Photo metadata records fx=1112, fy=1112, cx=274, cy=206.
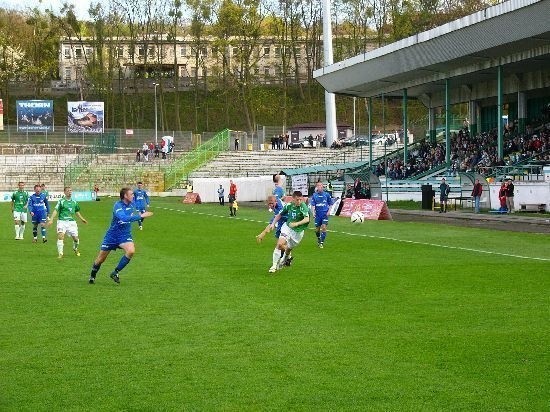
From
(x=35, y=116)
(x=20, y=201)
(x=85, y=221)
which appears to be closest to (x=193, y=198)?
(x=35, y=116)

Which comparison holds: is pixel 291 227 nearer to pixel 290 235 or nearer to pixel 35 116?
pixel 290 235

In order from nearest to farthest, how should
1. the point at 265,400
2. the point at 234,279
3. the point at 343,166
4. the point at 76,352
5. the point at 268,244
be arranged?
the point at 265,400 → the point at 76,352 → the point at 234,279 → the point at 268,244 → the point at 343,166

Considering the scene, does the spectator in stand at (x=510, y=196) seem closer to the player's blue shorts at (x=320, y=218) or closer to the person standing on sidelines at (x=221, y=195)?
the player's blue shorts at (x=320, y=218)

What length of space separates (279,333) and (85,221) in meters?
15.0

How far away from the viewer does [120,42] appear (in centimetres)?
12406

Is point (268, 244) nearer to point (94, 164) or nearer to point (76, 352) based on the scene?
point (76, 352)

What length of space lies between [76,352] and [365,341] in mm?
3436

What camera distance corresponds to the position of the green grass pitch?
10.4 metres

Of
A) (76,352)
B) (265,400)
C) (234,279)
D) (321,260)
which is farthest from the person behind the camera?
(321,260)

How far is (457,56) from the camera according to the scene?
196 ft

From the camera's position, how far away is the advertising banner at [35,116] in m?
103

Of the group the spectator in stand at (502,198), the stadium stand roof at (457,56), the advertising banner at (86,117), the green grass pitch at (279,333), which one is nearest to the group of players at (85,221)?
the green grass pitch at (279,333)

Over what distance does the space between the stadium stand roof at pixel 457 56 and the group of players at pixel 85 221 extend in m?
19.6

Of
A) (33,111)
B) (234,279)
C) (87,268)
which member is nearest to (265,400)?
(234,279)
